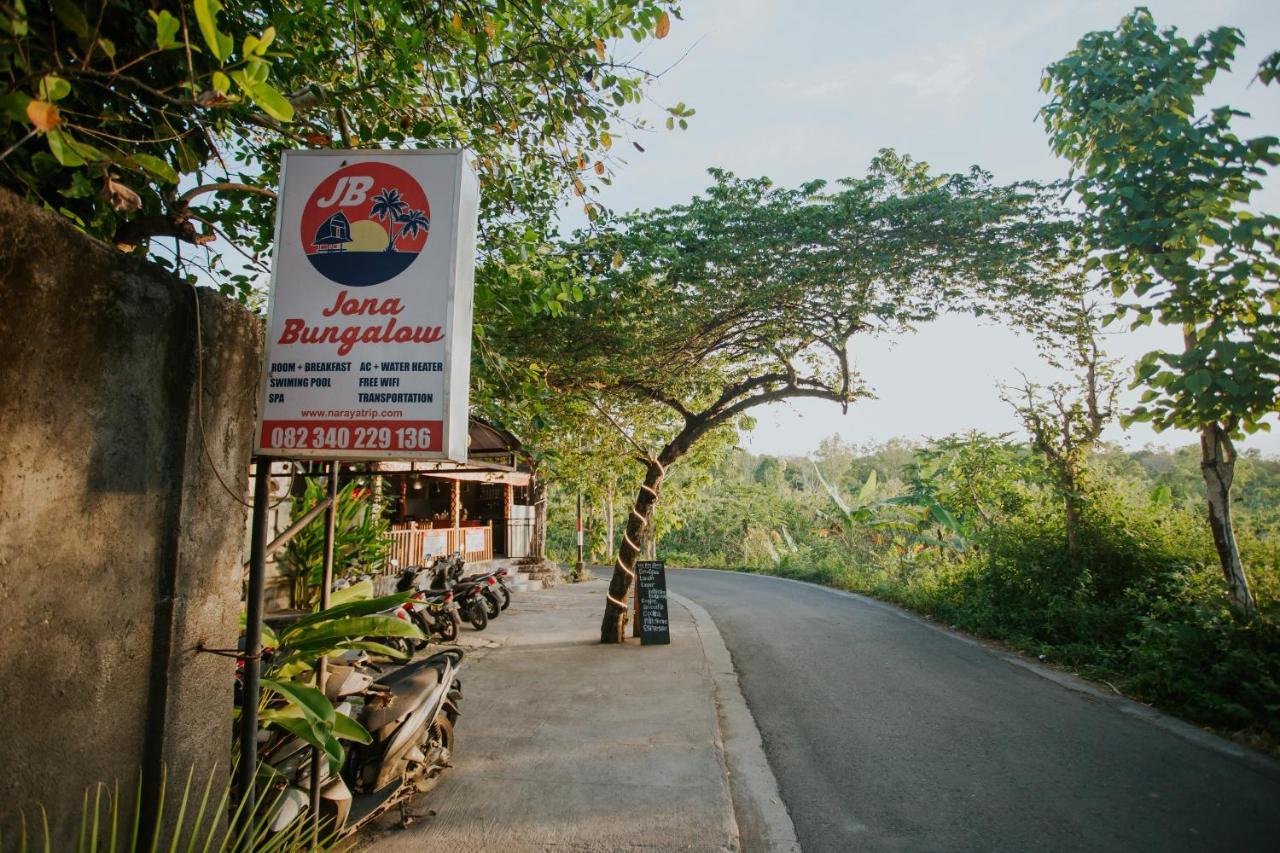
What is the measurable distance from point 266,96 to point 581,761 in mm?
4489

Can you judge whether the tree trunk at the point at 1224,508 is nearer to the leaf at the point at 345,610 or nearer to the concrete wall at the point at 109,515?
the leaf at the point at 345,610

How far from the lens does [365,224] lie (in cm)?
271

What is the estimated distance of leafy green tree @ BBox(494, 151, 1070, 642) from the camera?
7270mm

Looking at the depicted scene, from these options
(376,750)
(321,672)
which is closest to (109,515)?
(321,672)

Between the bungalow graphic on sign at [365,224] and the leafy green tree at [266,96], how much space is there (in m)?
0.37

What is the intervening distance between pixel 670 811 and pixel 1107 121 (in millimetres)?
6236

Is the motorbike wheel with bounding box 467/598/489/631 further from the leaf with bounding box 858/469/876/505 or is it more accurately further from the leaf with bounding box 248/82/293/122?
→ the leaf with bounding box 858/469/876/505

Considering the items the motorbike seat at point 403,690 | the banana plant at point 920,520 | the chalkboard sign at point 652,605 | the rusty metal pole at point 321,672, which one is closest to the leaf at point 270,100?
the rusty metal pole at point 321,672

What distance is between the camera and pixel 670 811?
13.2 ft

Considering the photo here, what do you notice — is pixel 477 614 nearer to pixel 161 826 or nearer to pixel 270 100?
pixel 161 826

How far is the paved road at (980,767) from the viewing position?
3828 mm

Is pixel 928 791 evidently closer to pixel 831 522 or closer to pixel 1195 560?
pixel 1195 560

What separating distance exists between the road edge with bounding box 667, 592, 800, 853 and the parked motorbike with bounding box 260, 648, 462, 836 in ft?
6.32

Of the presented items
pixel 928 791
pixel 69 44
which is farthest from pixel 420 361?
pixel 928 791
